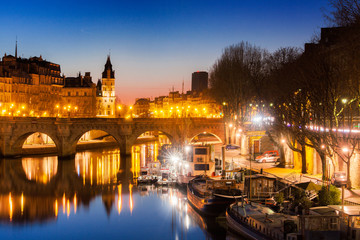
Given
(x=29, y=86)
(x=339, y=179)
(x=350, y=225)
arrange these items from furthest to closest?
(x=29, y=86) < (x=339, y=179) < (x=350, y=225)

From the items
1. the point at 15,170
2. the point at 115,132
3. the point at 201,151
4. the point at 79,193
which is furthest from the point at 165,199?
the point at 115,132

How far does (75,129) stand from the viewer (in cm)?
6494

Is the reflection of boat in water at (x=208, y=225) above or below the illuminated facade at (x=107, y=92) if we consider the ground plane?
below

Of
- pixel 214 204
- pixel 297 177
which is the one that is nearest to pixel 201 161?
pixel 214 204

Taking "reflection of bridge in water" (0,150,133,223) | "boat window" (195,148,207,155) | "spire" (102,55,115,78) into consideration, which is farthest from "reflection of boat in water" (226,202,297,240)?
"spire" (102,55,115,78)

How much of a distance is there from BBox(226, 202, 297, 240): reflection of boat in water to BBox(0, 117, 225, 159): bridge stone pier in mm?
38384

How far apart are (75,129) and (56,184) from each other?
20.7 meters

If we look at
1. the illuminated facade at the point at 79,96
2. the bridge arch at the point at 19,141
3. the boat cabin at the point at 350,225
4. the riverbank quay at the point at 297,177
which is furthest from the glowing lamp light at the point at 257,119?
the illuminated facade at the point at 79,96

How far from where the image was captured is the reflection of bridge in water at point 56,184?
34781 millimetres

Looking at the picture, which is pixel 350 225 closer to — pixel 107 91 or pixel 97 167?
pixel 97 167

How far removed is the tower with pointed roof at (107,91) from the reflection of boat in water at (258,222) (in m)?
114

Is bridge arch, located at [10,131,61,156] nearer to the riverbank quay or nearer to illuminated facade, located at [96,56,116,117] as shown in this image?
the riverbank quay

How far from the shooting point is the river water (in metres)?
28.7

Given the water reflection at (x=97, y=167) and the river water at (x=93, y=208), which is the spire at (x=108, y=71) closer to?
the water reflection at (x=97, y=167)
